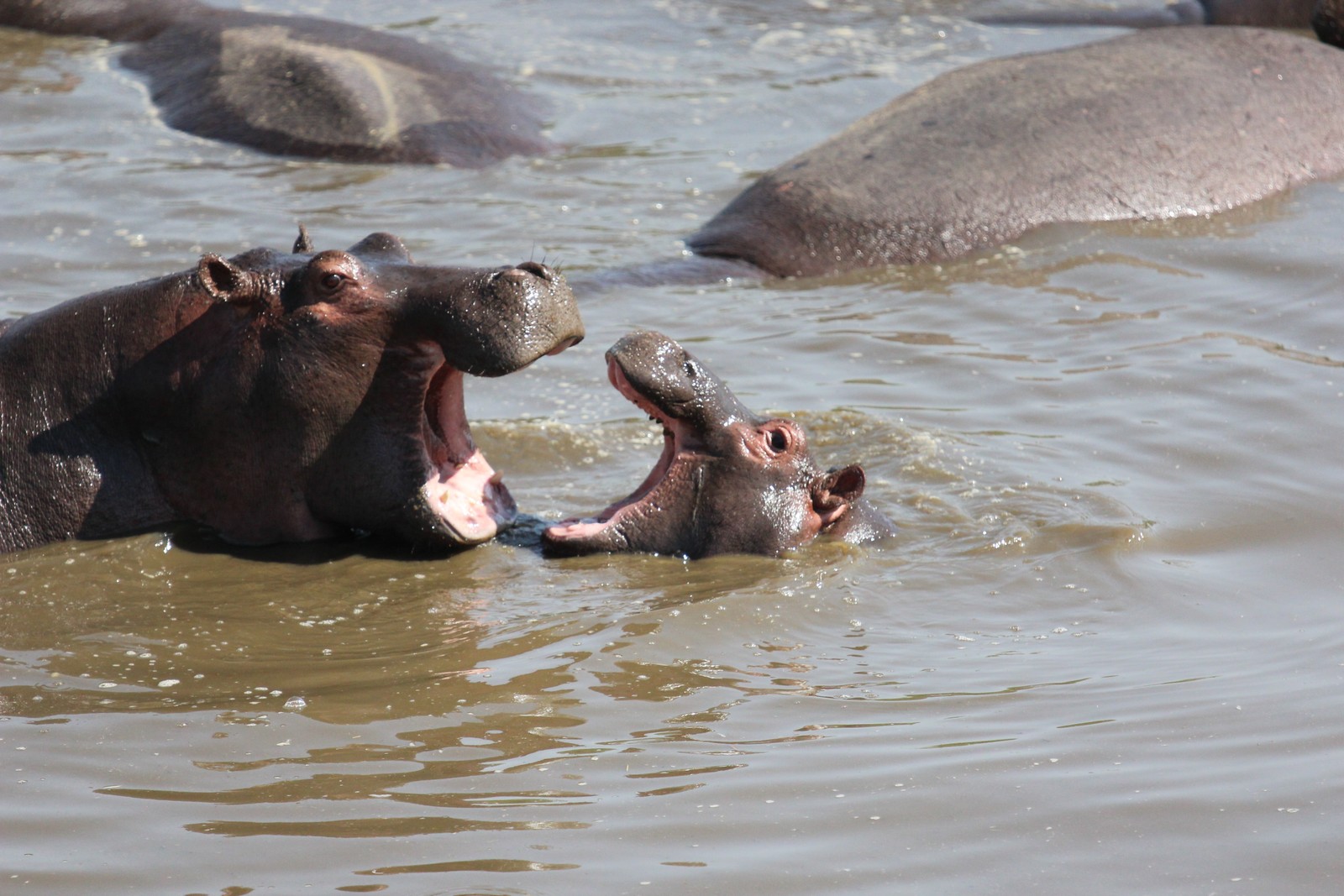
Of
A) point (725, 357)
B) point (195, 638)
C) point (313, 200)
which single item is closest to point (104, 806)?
point (195, 638)

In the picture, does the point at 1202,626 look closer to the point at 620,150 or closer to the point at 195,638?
the point at 195,638

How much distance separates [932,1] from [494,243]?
8294 millimetres

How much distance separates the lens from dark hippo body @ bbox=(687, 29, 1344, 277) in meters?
9.38

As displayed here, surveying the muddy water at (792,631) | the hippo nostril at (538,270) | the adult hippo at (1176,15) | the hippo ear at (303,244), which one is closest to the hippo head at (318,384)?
the hippo nostril at (538,270)

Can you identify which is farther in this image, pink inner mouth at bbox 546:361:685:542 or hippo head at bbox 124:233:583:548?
pink inner mouth at bbox 546:361:685:542

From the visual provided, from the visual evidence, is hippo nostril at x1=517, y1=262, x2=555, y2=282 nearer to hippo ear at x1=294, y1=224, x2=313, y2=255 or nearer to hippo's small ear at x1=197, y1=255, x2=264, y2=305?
hippo's small ear at x1=197, y1=255, x2=264, y2=305

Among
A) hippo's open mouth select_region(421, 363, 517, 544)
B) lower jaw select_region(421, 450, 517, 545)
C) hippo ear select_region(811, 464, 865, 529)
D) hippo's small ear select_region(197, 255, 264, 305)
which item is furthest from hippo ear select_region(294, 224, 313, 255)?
hippo ear select_region(811, 464, 865, 529)

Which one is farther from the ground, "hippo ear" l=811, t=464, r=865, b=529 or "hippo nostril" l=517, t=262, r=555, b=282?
"hippo nostril" l=517, t=262, r=555, b=282

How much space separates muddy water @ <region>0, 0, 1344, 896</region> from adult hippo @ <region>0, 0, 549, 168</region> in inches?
27.1

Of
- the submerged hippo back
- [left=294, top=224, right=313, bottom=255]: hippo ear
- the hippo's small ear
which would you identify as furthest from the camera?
the submerged hippo back

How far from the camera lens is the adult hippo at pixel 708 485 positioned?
5762 millimetres

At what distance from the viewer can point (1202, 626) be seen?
17.6 feet

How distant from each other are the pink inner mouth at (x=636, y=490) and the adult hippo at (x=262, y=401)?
0.25 meters

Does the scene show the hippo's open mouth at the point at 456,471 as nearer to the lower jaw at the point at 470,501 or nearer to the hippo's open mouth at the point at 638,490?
the lower jaw at the point at 470,501
